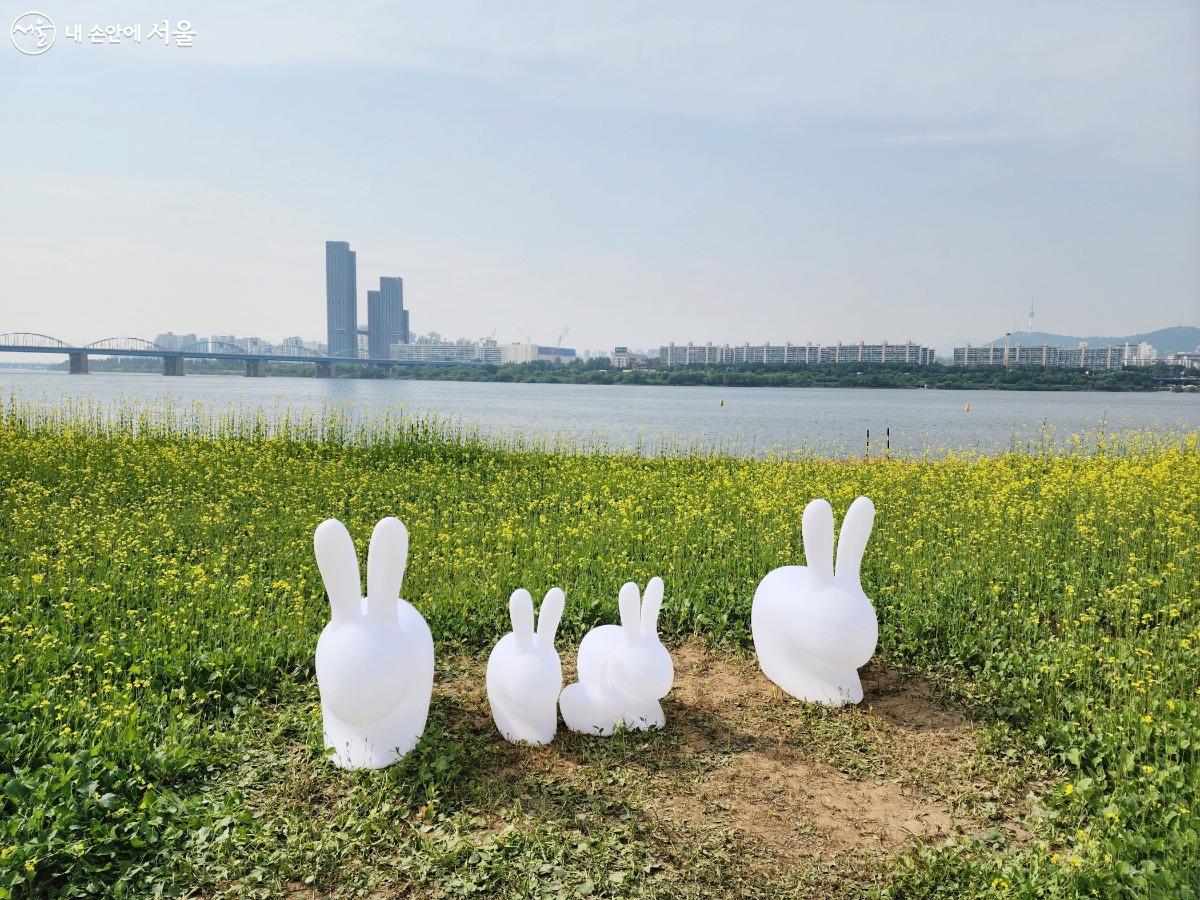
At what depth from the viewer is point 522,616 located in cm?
438

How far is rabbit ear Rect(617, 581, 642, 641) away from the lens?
4.47m

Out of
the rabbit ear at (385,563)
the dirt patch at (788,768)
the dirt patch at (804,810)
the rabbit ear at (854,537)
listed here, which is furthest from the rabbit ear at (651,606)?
the rabbit ear at (385,563)

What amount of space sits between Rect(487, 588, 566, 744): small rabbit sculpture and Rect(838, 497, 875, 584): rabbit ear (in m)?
1.75

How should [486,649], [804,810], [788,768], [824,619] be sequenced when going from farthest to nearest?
[486,649], [824,619], [788,768], [804,810]

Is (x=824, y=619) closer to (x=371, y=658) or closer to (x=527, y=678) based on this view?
(x=527, y=678)

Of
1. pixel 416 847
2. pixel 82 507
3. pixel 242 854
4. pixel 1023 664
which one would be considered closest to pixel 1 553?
pixel 82 507

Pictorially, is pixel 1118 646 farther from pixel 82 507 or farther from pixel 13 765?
pixel 82 507

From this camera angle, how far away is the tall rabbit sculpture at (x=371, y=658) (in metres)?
4.05

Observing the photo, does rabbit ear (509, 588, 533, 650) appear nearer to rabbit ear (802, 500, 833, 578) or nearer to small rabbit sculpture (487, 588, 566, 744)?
small rabbit sculpture (487, 588, 566, 744)

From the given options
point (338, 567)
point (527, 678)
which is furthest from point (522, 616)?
point (338, 567)

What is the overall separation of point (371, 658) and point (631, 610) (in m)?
1.36

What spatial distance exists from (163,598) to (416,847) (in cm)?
367

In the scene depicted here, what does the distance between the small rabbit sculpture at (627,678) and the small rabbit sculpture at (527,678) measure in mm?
194

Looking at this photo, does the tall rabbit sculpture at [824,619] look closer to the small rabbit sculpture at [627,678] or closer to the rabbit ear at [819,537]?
the rabbit ear at [819,537]
